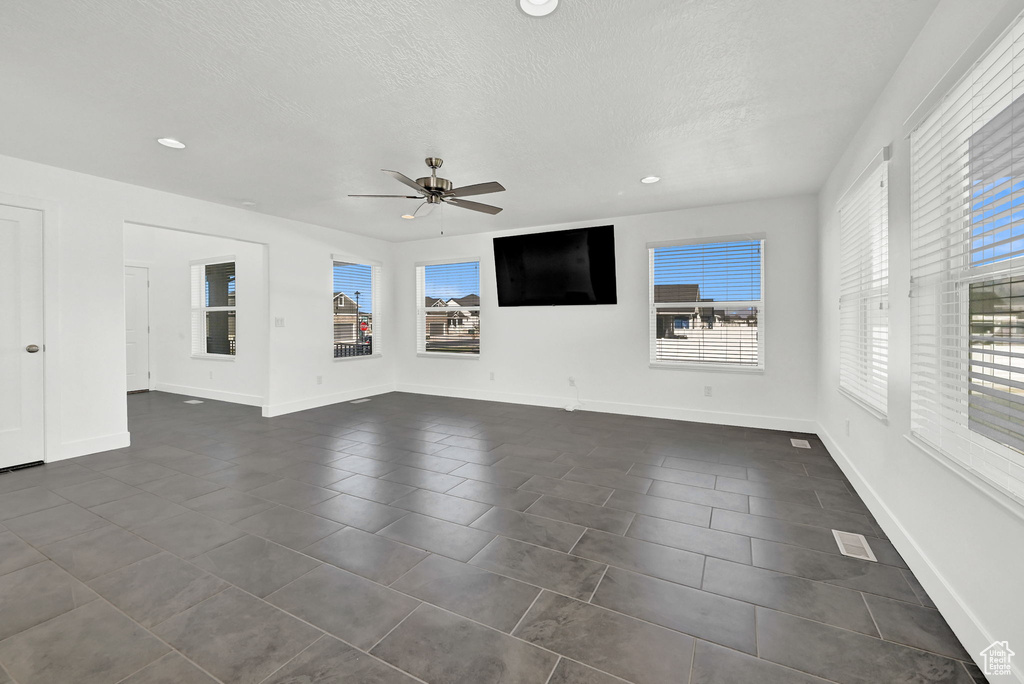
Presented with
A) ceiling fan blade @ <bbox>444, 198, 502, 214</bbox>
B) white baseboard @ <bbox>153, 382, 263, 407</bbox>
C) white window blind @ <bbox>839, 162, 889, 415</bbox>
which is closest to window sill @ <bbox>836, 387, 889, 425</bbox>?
white window blind @ <bbox>839, 162, 889, 415</bbox>

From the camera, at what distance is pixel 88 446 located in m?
4.09

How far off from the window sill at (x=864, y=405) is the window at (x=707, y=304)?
4.81 feet

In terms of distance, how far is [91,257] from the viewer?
4082 millimetres

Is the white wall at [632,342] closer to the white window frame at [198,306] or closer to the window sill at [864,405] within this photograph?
the window sill at [864,405]

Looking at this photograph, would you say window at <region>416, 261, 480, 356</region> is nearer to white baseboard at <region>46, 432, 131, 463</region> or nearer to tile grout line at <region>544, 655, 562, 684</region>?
white baseboard at <region>46, 432, 131, 463</region>

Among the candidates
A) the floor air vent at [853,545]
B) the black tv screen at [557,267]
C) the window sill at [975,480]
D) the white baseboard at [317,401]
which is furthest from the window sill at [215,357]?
the window sill at [975,480]

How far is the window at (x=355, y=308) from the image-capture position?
265 inches

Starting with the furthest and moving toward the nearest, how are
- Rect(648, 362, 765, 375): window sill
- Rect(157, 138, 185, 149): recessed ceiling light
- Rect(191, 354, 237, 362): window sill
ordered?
Rect(191, 354, 237, 362): window sill, Rect(648, 362, 765, 375): window sill, Rect(157, 138, 185, 149): recessed ceiling light

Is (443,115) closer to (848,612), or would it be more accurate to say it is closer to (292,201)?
(292,201)

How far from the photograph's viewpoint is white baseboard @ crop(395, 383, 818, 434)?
193 inches

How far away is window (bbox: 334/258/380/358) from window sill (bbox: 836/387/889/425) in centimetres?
610

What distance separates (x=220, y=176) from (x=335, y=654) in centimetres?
408

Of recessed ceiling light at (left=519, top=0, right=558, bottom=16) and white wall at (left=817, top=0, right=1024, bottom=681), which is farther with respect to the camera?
recessed ceiling light at (left=519, top=0, right=558, bottom=16)

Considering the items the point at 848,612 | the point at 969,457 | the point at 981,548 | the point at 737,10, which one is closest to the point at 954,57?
the point at 737,10
